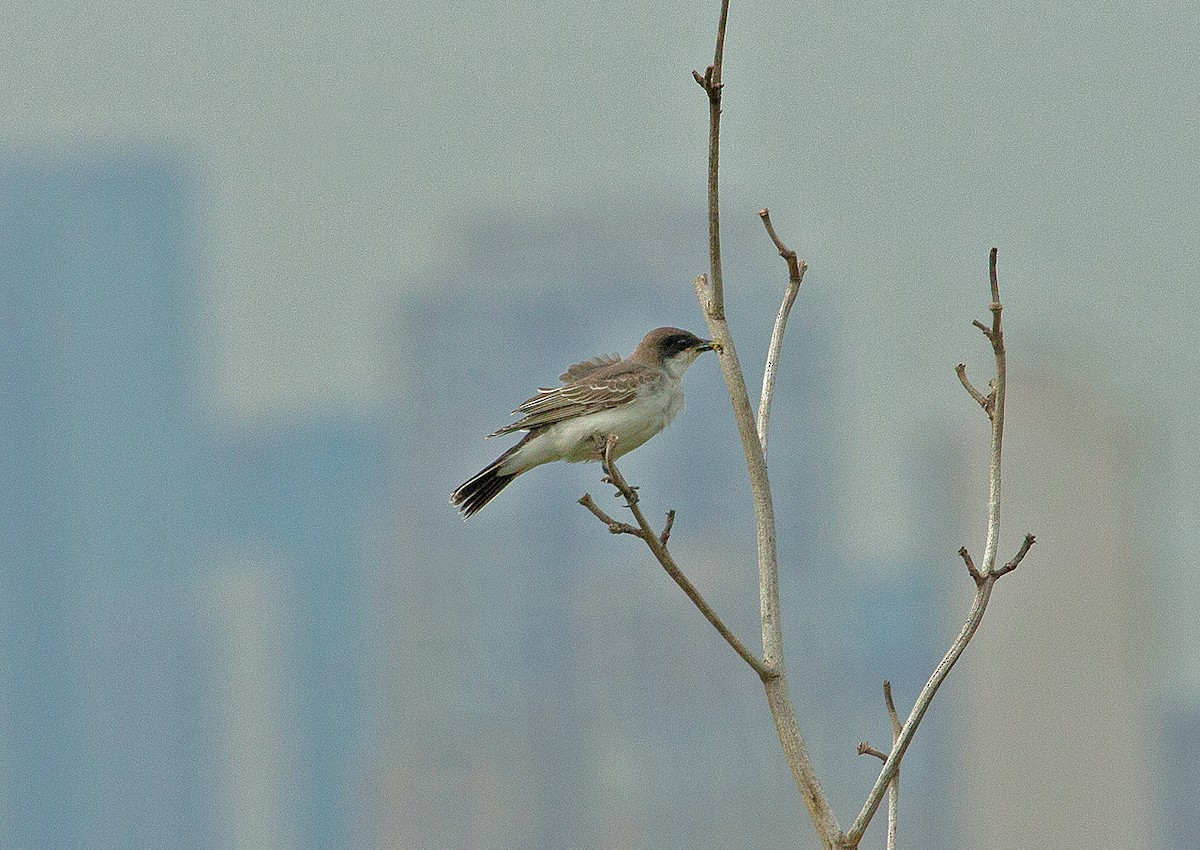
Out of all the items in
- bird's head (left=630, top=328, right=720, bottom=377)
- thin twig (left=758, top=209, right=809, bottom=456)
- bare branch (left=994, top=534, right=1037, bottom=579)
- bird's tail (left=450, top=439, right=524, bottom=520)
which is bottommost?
bird's tail (left=450, top=439, right=524, bottom=520)

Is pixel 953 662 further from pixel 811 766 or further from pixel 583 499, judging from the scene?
pixel 583 499

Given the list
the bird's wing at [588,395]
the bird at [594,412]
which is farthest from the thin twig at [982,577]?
the bird's wing at [588,395]

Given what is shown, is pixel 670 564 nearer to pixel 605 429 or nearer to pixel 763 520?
pixel 763 520

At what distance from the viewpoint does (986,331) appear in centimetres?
190

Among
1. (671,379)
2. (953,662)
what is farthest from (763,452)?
(671,379)

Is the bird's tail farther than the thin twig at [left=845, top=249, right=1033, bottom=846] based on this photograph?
Yes

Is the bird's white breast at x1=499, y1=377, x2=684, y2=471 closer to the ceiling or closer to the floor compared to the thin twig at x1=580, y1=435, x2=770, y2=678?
closer to the floor

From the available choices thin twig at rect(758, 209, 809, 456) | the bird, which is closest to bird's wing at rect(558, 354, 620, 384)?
the bird

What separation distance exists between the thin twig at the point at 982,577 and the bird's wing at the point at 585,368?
7.61 ft

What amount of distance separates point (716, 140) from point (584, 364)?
247 centimetres

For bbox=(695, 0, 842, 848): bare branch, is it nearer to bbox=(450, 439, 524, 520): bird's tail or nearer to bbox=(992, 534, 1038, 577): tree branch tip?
bbox=(992, 534, 1038, 577): tree branch tip

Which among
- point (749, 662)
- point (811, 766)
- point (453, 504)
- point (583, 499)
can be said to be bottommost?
point (453, 504)

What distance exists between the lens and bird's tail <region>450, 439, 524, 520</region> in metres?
3.66

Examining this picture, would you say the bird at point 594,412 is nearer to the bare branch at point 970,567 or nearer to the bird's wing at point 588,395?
the bird's wing at point 588,395
